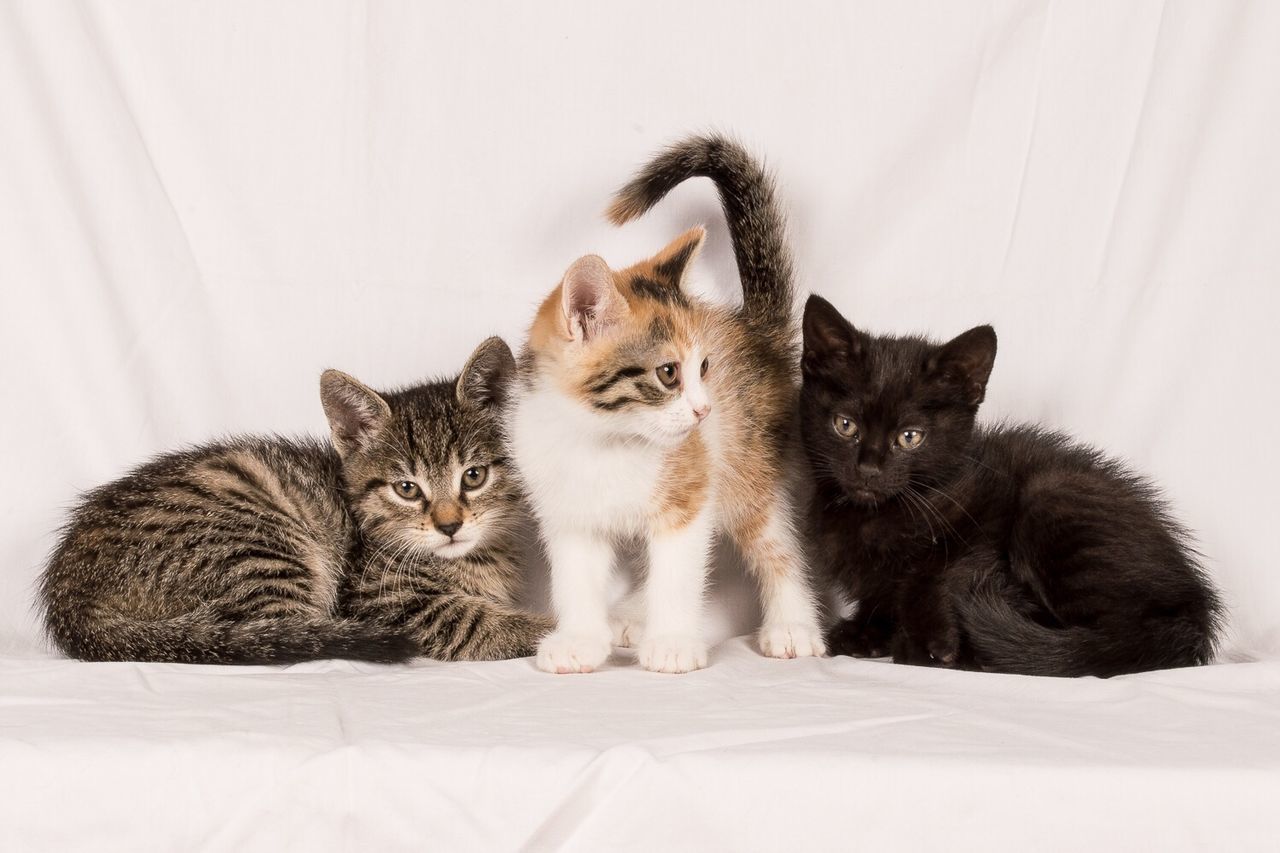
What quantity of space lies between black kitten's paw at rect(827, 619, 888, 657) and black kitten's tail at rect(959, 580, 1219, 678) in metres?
0.25

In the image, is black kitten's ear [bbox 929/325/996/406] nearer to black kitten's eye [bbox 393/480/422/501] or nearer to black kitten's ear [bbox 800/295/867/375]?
black kitten's ear [bbox 800/295/867/375]

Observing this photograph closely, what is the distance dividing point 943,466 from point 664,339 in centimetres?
→ 63

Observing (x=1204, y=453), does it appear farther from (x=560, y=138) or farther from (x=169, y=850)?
(x=169, y=850)

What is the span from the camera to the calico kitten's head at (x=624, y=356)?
207 cm

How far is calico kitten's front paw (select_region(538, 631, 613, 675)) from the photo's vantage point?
216cm

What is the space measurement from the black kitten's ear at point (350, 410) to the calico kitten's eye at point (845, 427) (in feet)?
3.09

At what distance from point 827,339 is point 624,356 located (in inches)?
18.8

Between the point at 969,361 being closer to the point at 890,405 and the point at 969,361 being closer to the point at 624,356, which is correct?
the point at 890,405

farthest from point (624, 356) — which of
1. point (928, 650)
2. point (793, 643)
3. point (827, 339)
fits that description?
point (928, 650)

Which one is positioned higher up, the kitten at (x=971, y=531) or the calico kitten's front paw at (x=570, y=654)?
the kitten at (x=971, y=531)

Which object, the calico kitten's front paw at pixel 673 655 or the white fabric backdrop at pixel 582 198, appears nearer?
the calico kitten's front paw at pixel 673 655

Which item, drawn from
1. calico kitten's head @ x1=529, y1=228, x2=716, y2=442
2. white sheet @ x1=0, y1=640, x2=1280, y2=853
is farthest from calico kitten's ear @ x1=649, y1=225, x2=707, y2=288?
white sheet @ x1=0, y1=640, x2=1280, y2=853

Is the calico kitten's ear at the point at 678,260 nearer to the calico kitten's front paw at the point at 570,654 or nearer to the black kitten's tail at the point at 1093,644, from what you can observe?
the calico kitten's front paw at the point at 570,654

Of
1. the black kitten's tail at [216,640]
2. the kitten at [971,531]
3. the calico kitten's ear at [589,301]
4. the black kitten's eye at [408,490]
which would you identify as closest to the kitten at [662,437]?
the calico kitten's ear at [589,301]
